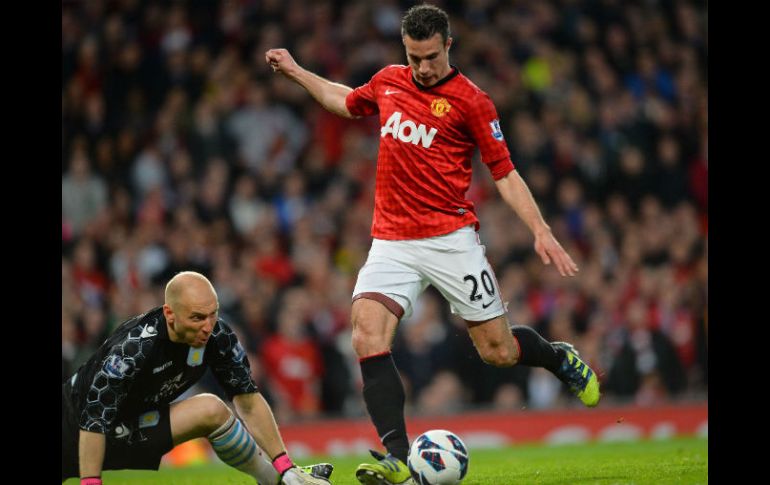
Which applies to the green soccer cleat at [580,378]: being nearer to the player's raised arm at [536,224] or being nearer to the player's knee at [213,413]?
the player's raised arm at [536,224]

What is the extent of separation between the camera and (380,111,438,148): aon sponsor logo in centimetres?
675

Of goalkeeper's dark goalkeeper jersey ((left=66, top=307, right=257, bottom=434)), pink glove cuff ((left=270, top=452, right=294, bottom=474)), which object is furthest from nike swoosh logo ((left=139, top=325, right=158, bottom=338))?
pink glove cuff ((left=270, top=452, right=294, bottom=474))

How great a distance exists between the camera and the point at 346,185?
15062mm

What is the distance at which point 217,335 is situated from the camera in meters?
6.28

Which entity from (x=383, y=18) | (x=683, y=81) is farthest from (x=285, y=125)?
(x=683, y=81)

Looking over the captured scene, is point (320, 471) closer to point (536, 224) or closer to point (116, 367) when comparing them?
point (116, 367)

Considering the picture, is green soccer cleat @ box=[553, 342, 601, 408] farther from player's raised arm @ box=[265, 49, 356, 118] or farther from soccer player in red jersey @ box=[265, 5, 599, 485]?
player's raised arm @ box=[265, 49, 356, 118]

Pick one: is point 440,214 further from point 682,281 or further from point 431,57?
point 682,281

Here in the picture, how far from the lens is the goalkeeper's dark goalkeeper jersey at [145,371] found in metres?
6.02

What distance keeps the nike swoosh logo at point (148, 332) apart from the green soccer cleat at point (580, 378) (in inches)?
105

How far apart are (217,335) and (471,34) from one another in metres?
11.8

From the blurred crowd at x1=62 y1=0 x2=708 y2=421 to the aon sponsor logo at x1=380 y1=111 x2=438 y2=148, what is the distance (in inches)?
227

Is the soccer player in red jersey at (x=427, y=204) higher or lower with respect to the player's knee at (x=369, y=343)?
higher

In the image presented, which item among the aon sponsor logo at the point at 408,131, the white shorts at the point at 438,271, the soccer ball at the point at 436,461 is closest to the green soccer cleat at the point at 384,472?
the soccer ball at the point at 436,461
